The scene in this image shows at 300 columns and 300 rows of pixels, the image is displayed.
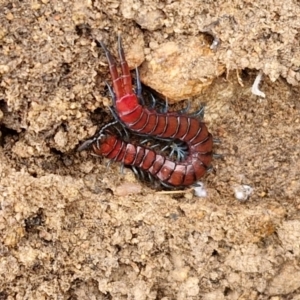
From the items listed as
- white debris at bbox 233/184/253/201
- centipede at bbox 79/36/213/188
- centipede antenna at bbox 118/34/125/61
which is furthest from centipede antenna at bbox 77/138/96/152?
white debris at bbox 233/184/253/201

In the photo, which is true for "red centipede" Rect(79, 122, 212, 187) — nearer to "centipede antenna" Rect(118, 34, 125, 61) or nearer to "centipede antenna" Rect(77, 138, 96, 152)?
"centipede antenna" Rect(77, 138, 96, 152)

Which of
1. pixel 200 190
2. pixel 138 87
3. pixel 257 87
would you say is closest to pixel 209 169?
pixel 200 190

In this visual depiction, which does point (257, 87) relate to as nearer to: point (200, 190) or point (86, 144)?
point (200, 190)

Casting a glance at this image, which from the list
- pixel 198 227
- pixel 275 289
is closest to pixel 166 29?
pixel 198 227

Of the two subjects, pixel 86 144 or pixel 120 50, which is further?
pixel 86 144

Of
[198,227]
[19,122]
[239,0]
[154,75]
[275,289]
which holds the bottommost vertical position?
[275,289]

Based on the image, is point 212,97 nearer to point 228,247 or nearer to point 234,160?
point 234,160
